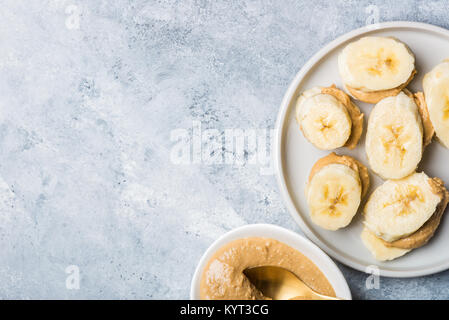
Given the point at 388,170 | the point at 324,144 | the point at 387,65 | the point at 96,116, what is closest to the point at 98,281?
the point at 96,116

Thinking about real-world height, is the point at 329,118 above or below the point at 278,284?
above

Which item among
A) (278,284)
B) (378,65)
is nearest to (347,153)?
(378,65)

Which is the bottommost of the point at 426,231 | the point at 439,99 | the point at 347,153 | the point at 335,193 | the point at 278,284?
the point at 278,284

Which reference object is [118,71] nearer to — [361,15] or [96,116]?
[96,116]

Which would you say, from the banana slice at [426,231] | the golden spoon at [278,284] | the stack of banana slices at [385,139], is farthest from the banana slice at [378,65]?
the golden spoon at [278,284]

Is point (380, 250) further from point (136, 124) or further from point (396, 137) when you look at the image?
point (136, 124)

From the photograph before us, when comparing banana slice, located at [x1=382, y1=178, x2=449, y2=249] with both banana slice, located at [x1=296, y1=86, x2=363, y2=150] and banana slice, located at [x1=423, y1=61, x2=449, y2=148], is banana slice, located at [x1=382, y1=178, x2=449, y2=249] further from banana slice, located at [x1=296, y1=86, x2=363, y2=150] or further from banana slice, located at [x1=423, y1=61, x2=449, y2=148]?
banana slice, located at [x1=296, y1=86, x2=363, y2=150]
